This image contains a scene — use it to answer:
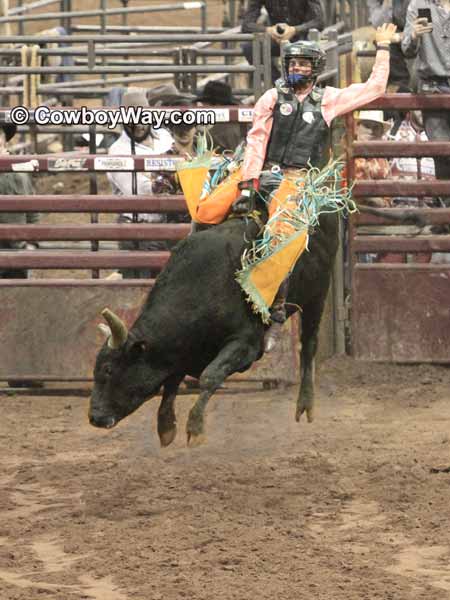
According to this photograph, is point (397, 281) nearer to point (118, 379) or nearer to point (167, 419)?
point (167, 419)

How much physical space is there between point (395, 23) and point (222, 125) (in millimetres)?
2321

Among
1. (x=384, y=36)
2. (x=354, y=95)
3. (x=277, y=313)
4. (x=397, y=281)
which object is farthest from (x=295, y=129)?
(x=397, y=281)

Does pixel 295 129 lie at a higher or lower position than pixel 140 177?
higher

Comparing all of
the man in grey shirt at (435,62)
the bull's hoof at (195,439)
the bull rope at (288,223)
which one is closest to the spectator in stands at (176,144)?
the man in grey shirt at (435,62)

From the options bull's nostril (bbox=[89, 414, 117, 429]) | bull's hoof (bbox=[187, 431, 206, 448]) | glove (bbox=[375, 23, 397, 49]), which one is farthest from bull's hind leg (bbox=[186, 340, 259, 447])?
glove (bbox=[375, 23, 397, 49])

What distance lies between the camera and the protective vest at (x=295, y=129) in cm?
877

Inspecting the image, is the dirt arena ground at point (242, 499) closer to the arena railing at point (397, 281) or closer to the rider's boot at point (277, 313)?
the arena railing at point (397, 281)

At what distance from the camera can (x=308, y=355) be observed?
9594 mm

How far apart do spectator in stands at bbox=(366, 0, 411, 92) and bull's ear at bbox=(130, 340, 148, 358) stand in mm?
4648

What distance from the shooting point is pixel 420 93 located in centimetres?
1135

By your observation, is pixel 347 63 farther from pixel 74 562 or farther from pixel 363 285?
pixel 74 562

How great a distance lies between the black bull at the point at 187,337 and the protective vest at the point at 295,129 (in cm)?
48

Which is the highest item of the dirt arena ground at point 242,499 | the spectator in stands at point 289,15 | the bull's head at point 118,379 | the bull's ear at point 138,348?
the spectator in stands at point 289,15

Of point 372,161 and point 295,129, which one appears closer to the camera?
point 295,129
